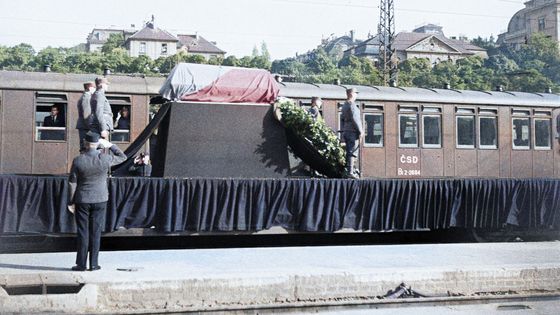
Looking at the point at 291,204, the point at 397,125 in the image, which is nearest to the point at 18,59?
the point at 397,125

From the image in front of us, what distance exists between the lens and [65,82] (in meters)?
15.6

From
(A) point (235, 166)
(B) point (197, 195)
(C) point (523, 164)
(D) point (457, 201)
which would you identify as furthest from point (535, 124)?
(B) point (197, 195)

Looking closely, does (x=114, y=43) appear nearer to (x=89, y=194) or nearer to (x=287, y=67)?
(x=287, y=67)

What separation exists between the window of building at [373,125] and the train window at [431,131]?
1.55 meters

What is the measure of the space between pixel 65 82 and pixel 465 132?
40.6 ft

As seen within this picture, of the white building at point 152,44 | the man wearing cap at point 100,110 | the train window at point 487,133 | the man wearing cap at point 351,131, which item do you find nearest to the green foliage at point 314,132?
the man wearing cap at point 351,131

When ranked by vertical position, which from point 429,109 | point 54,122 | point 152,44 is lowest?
point 54,122

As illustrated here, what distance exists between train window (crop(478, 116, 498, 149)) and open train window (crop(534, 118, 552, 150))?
5.53 feet

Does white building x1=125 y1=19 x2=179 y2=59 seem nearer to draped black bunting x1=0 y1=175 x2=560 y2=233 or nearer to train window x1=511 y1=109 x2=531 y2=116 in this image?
train window x1=511 y1=109 x2=531 y2=116

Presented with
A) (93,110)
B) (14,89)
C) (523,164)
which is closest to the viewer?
(93,110)

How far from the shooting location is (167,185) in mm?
9211

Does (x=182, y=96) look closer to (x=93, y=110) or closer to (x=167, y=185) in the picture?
(x=93, y=110)

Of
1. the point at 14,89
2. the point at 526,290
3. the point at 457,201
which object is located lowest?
the point at 526,290

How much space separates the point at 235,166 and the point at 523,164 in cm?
1283
